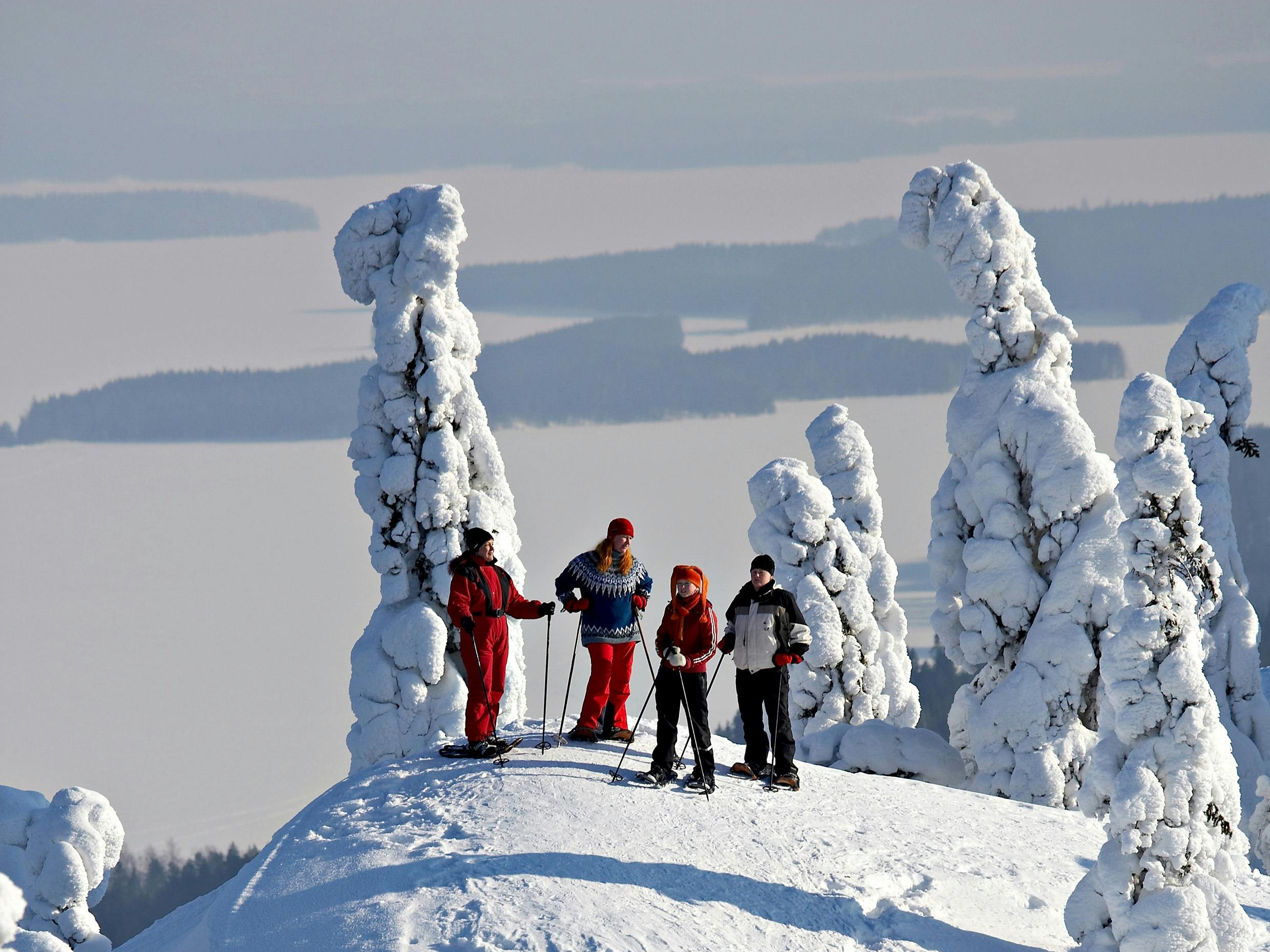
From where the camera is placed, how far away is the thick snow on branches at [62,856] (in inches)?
586

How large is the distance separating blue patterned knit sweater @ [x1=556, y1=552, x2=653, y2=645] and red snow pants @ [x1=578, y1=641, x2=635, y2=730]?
0.62ft

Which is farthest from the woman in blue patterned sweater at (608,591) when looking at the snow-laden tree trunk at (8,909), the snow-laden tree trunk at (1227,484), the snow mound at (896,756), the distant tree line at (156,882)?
the distant tree line at (156,882)

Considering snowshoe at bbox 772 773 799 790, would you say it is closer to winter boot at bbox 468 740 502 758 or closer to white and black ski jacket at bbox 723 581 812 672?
white and black ski jacket at bbox 723 581 812 672

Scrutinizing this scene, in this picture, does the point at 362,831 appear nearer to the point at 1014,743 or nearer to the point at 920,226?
the point at 1014,743

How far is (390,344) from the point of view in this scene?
65.4ft

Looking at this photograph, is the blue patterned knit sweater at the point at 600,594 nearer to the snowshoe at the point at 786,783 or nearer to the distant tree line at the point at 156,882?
the snowshoe at the point at 786,783

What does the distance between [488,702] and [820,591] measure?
9266mm

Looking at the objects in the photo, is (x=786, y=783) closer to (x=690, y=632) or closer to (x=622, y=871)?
(x=690, y=632)

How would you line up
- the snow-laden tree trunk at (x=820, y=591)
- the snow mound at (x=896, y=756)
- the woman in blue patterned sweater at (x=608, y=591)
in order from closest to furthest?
the woman in blue patterned sweater at (x=608, y=591) < the snow mound at (x=896, y=756) < the snow-laden tree trunk at (x=820, y=591)

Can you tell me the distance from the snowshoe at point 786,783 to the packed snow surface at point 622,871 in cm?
13

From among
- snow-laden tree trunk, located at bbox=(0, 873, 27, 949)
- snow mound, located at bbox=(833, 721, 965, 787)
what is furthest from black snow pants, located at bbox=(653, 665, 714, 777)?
snow-laden tree trunk, located at bbox=(0, 873, 27, 949)

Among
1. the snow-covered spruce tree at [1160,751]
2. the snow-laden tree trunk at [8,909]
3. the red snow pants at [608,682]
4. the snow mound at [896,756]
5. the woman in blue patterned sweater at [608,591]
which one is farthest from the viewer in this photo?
the snow mound at [896,756]

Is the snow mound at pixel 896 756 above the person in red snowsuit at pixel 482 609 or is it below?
below

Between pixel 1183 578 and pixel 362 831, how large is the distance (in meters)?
6.97
